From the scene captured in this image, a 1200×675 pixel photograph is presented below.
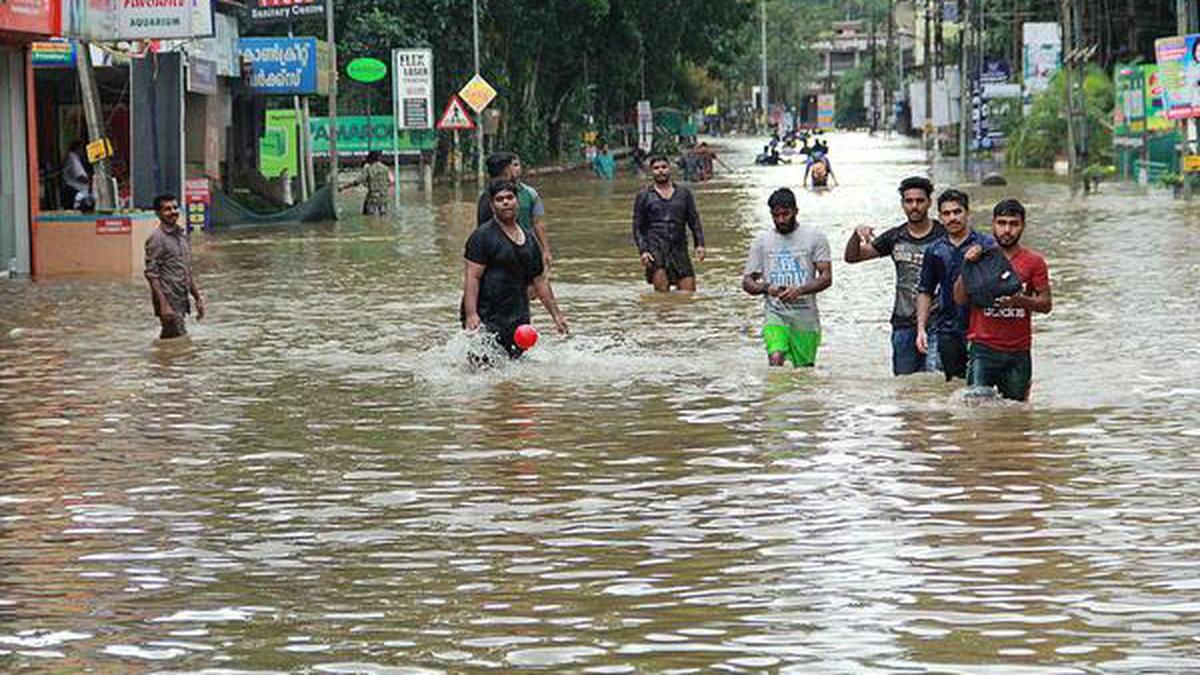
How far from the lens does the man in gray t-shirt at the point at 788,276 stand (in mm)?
14906

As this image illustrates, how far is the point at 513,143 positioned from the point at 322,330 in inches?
2234

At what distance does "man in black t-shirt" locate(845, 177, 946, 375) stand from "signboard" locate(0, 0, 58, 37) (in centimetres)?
1531

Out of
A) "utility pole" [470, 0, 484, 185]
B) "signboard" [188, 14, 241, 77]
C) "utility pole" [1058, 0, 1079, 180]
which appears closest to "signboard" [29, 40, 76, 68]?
"signboard" [188, 14, 241, 77]


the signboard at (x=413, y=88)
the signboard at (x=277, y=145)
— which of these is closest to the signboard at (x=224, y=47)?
the signboard at (x=277, y=145)

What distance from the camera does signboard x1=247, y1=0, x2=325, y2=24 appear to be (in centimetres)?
4559

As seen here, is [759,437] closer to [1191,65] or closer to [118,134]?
[118,134]

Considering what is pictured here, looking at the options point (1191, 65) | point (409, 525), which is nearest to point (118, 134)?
point (1191, 65)

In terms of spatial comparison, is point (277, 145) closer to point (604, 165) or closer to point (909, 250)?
point (604, 165)

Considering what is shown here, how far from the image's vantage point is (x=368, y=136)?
67938 millimetres

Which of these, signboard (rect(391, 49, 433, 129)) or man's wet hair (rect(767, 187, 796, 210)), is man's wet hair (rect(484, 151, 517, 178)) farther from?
signboard (rect(391, 49, 433, 129))

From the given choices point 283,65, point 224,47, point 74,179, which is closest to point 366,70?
point 283,65

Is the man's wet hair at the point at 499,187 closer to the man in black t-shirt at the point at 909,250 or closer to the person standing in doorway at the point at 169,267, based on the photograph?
A: the man in black t-shirt at the point at 909,250

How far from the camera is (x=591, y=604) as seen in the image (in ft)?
27.1

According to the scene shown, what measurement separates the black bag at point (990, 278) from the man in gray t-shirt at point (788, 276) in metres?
2.26
